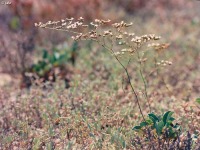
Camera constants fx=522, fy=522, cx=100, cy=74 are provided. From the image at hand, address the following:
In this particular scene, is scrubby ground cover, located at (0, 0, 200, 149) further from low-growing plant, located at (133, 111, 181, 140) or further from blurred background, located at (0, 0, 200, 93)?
blurred background, located at (0, 0, 200, 93)

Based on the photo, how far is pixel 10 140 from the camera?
431 cm

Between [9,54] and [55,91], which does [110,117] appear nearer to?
[55,91]

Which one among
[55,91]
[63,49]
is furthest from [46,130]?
[63,49]

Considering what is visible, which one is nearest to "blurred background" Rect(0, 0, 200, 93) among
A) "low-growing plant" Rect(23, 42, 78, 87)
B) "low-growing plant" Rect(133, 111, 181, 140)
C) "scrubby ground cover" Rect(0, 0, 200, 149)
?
"low-growing plant" Rect(23, 42, 78, 87)

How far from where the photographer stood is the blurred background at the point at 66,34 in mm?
7289

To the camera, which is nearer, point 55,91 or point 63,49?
point 55,91

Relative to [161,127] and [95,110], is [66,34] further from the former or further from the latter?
[161,127]

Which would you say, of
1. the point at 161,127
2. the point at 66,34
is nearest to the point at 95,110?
the point at 161,127

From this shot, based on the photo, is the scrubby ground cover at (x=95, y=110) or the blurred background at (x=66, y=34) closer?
the scrubby ground cover at (x=95, y=110)

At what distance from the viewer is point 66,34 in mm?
9438

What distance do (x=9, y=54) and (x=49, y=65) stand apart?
677 mm

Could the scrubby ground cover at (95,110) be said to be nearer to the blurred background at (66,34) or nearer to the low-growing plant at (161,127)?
the low-growing plant at (161,127)

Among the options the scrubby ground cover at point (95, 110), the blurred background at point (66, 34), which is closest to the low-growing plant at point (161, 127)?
the scrubby ground cover at point (95, 110)

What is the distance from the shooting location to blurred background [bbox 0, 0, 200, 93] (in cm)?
729
